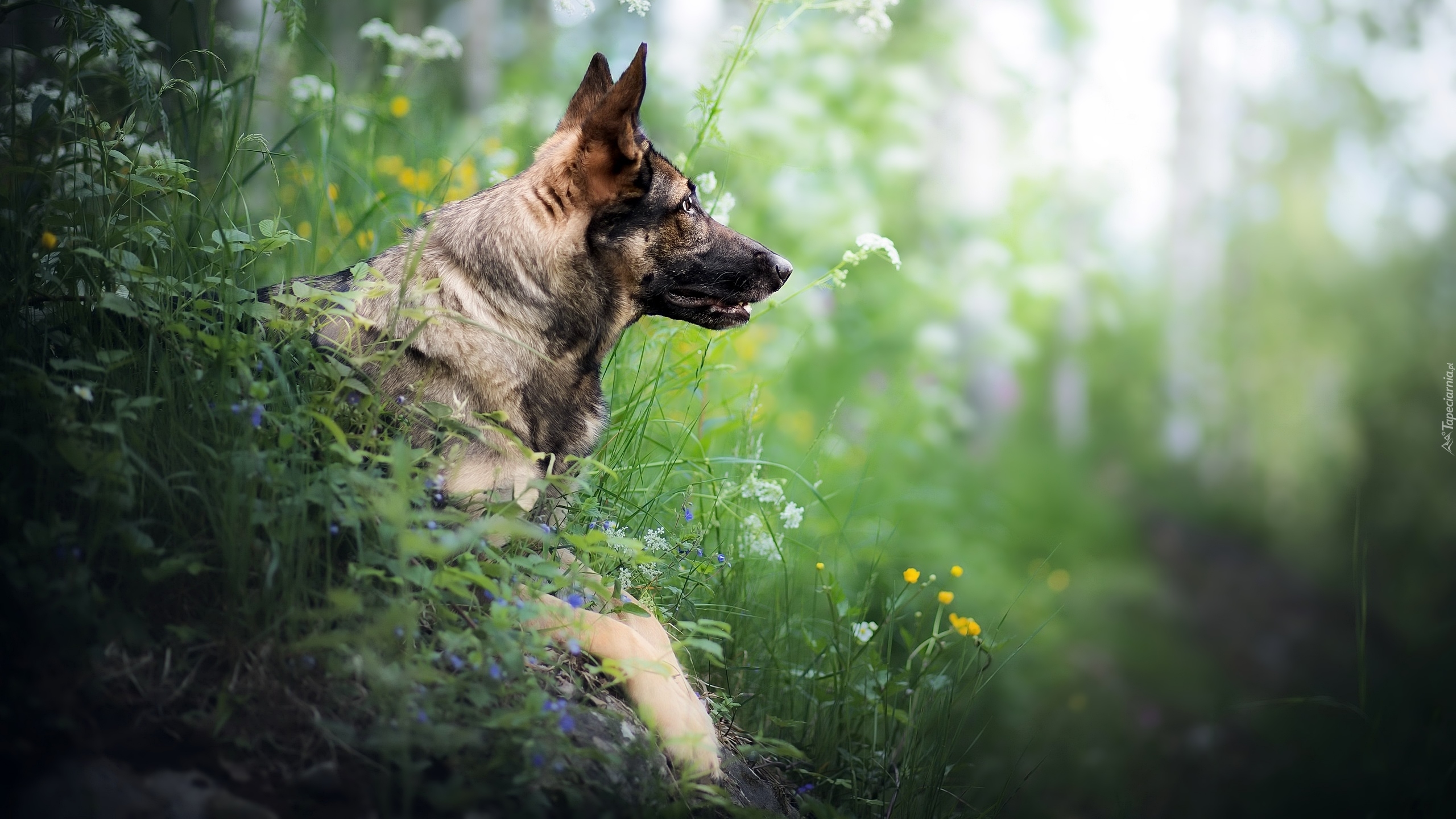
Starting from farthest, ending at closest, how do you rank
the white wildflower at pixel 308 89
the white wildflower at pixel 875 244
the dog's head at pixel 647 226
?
the white wildflower at pixel 308 89, the white wildflower at pixel 875 244, the dog's head at pixel 647 226

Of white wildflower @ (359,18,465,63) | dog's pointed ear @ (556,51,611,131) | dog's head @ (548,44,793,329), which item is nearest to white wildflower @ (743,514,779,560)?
dog's head @ (548,44,793,329)

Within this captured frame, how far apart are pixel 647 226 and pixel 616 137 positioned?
313mm

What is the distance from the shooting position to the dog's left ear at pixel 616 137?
2.47m

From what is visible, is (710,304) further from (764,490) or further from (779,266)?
(764,490)

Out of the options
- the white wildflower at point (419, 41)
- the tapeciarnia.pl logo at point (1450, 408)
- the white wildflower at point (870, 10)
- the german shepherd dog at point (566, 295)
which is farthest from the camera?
the tapeciarnia.pl logo at point (1450, 408)

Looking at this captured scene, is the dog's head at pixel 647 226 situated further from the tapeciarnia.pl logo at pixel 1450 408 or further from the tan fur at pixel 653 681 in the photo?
the tapeciarnia.pl logo at pixel 1450 408

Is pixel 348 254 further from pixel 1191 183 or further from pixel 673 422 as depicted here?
pixel 1191 183

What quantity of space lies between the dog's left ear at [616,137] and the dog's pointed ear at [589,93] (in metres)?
0.22

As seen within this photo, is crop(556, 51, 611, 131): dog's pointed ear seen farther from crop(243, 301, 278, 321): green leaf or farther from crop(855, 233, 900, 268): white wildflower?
crop(243, 301, 278, 321): green leaf

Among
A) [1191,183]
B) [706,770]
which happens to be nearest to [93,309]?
[706,770]

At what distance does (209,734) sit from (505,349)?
124cm

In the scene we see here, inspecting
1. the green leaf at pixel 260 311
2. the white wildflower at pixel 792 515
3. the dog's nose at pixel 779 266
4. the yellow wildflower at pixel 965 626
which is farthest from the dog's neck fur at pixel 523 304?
the yellow wildflower at pixel 965 626

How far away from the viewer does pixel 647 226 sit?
2818mm

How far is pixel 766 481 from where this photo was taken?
2.88 meters
